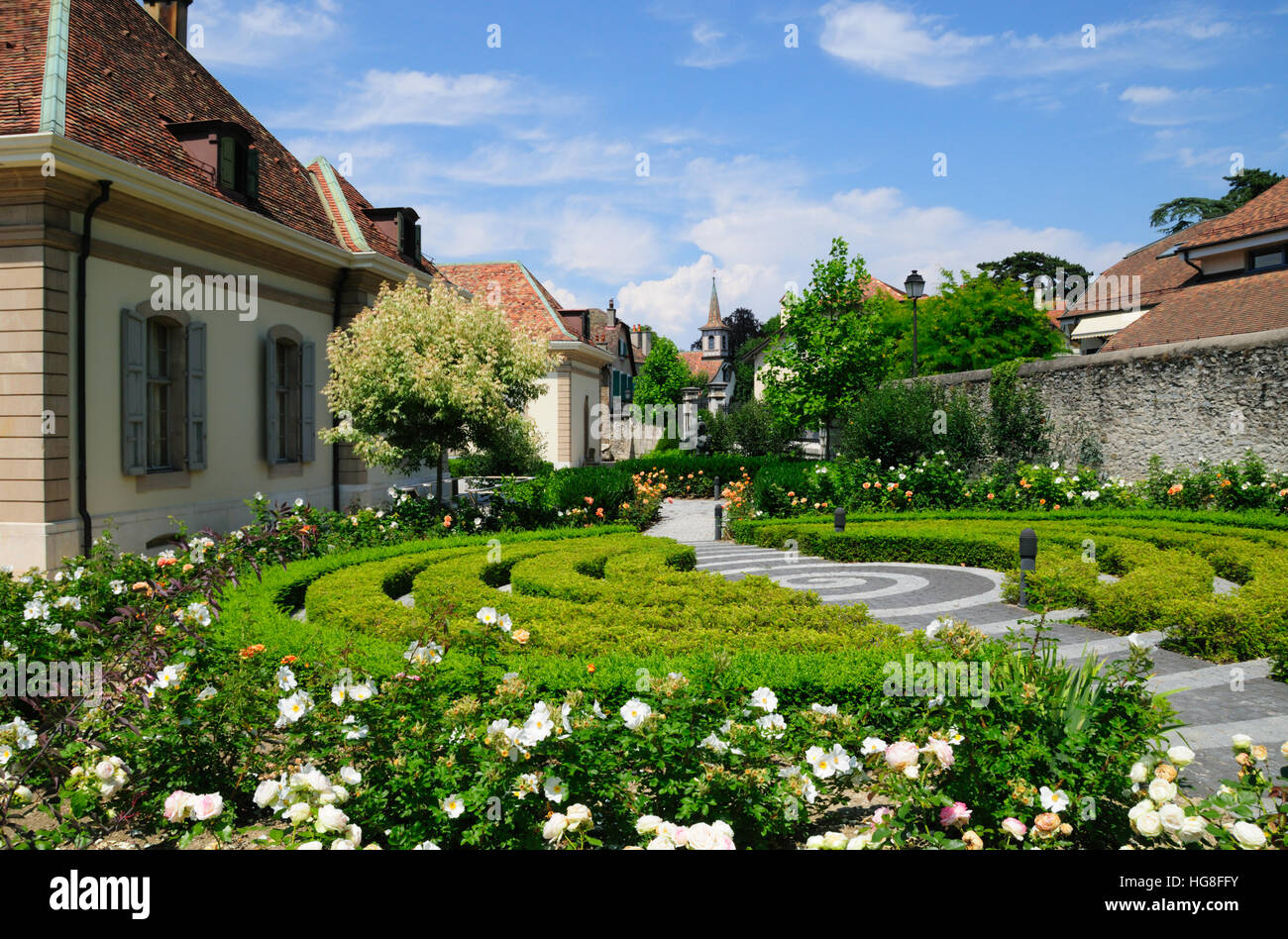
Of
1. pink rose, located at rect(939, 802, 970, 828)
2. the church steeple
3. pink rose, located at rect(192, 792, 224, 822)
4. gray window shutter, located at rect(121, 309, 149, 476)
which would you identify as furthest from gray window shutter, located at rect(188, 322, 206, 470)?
the church steeple

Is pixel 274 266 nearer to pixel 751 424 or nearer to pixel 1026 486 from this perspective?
pixel 1026 486

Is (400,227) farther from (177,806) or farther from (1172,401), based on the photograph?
(177,806)

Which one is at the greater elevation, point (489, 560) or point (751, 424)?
point (751, 424)


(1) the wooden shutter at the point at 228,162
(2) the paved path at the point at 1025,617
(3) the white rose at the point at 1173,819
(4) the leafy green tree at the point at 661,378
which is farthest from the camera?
(4) the leafy green tree at the point at 661,378

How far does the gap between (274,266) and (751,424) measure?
1852cm

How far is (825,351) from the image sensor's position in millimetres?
28016

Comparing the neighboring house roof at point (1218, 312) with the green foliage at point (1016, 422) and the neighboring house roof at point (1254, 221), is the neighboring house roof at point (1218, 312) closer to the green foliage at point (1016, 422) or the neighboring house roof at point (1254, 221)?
the neighboring house roof at point (1254, 221)

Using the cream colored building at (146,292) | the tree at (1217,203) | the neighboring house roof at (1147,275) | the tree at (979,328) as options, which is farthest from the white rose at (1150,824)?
the tree at (1217,203)

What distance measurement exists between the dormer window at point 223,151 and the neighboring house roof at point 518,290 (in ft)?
49.7

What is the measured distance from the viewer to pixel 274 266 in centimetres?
1552

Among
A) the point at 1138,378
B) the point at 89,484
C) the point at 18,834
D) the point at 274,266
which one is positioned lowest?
the point at 18,834

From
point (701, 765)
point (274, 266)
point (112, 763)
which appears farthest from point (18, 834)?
point (274, 266)

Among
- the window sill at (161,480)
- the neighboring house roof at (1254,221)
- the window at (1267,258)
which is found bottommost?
the window sill at (161,480)

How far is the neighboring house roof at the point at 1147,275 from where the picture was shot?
116 feet
